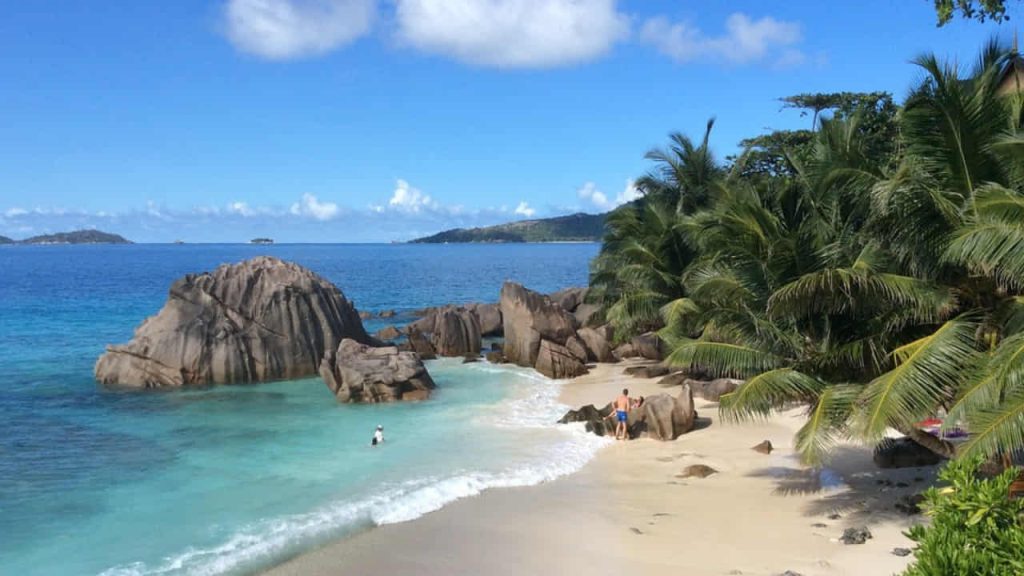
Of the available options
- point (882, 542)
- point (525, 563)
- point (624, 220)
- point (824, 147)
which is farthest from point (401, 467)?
point (624, 220)

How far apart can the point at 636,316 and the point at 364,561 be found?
17.3 m

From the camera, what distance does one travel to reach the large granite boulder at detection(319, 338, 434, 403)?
83.3 ft

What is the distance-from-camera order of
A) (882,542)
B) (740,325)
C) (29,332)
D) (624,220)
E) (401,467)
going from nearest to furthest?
(882,542)
(740,325)
(401,467)
(624,220)
(29,332)

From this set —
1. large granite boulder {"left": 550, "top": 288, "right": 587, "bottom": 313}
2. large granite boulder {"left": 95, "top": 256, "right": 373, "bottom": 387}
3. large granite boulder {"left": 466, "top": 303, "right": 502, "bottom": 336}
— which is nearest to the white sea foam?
large granite boulder {"left": 95, "top": 256, "right": 373, "bottom": 387}

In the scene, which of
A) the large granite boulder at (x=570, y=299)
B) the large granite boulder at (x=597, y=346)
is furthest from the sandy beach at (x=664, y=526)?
the large granite boulder at (x=570, y=299)

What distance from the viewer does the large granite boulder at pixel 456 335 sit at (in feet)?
122

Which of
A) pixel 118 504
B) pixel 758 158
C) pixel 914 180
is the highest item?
pixel 758 158

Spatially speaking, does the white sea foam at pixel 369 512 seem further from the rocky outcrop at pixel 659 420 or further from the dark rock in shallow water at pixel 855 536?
the dark rock in shallow water at pixel 855 536

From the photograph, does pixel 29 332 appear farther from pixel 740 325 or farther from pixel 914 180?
pixel 914 180

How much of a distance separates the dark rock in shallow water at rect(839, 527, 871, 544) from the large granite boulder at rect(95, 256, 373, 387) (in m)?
20.6

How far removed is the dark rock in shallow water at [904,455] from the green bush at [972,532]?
386 inches

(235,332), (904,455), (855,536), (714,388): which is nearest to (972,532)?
(855,536)

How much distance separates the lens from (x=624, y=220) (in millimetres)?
30938

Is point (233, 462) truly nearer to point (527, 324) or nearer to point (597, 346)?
point (527, 324)
